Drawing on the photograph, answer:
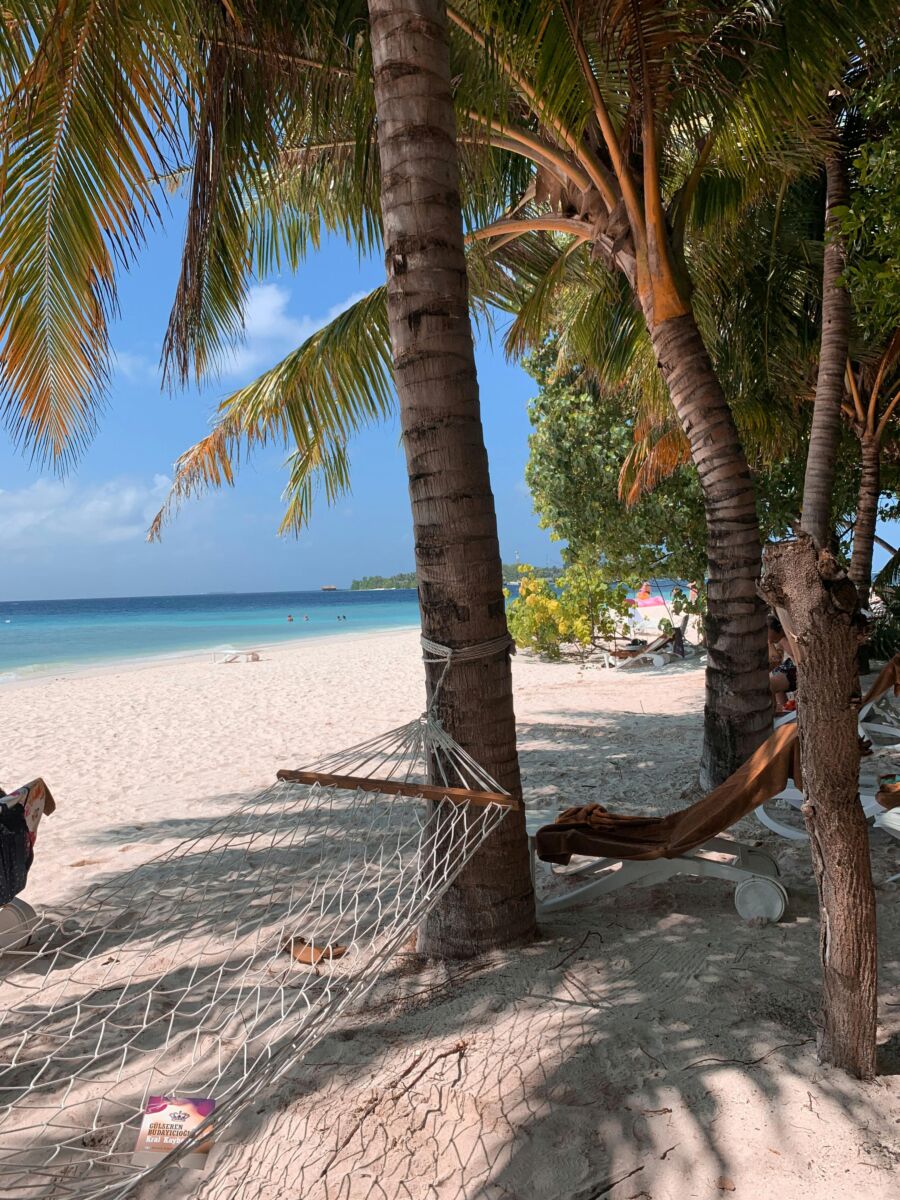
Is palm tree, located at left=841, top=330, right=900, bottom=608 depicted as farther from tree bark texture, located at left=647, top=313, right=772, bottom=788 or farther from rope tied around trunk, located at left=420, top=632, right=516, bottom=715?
rope tied around trunk, located at left=420, top=632, right=516, bottom=715

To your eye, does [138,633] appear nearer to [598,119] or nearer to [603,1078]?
[598,119]

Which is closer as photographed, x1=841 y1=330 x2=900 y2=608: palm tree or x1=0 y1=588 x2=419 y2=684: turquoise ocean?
x1=841 y1=330 x2=900 y2=608: palm tree

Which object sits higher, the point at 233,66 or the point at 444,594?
the point at 233,66

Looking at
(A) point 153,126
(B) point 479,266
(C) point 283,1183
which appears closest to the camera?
(C) point 283,1183

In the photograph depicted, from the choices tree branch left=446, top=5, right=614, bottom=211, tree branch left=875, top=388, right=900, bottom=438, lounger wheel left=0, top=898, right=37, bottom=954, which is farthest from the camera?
tree branch left=875, top=388, right=900, bottom=438

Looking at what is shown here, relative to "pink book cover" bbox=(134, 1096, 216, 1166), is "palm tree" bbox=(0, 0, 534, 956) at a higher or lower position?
higher

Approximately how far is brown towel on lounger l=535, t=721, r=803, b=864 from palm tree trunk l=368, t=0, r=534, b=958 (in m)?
0.25

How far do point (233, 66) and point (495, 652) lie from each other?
9.63ft

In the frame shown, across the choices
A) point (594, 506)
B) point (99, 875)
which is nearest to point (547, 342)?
point (594, 506)

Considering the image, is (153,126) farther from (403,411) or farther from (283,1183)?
(283,1183)

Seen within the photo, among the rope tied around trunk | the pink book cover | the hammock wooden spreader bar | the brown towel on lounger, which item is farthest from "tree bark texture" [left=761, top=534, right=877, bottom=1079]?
the pink book cover

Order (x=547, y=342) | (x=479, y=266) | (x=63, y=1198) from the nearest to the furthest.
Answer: (x=63, y=1198) < (x=479, y=266) < (x=547, y=342)

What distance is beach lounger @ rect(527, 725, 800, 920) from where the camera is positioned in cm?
217

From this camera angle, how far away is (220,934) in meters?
2.90
